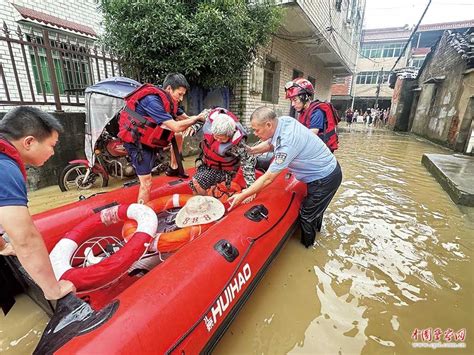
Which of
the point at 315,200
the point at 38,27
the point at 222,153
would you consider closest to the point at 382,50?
the point at 38,27

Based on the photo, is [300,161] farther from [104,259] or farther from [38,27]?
[38,27]

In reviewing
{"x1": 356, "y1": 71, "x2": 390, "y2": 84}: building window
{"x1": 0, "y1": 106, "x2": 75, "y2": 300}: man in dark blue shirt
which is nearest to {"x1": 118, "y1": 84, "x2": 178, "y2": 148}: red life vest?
{"x1": 0, "y1": 106, "x2": 75, "y2": 300}: man in dark blue shirt

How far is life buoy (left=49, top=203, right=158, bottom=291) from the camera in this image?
141 centimetres

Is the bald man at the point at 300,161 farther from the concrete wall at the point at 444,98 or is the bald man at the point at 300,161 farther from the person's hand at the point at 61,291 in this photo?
the concrete wall at the point at 444,98

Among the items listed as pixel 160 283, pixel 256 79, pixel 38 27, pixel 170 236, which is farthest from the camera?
pixel 256 79

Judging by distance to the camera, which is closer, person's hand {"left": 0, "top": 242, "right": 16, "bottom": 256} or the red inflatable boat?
the red inflatable boat

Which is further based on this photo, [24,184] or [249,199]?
[249,199]

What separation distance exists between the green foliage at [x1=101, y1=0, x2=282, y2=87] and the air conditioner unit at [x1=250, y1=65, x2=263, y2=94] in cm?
162

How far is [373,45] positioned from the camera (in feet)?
98.9

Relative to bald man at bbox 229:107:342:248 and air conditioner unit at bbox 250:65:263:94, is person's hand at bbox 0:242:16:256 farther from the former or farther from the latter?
air conditioner unit at bbox 250:65:263:94

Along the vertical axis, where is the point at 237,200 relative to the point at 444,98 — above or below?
below

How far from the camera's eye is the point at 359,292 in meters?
2.13

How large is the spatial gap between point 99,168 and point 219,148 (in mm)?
2410

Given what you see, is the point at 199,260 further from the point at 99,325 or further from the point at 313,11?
the point at 313,11
